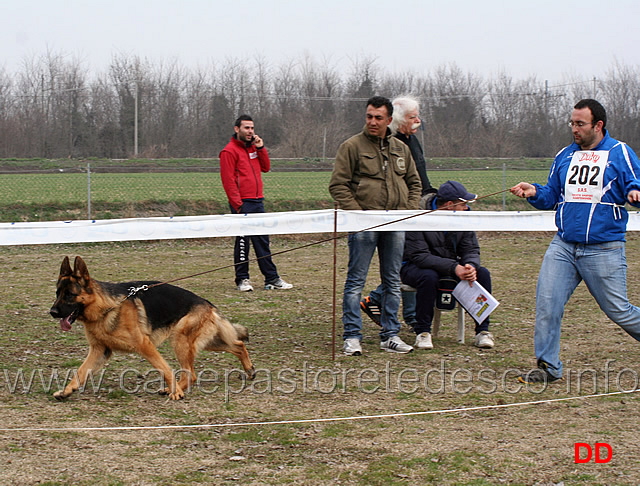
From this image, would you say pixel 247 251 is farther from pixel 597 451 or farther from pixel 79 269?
pixel 597 451

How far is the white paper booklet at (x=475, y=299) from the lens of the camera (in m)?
6.38

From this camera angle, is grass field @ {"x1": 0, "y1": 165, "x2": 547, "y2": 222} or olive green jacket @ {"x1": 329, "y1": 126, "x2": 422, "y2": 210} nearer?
olive green jacket @ {"x1": 329, "y1": 126, "x2": 422, "y2": 210}

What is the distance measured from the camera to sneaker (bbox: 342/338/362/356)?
624cm

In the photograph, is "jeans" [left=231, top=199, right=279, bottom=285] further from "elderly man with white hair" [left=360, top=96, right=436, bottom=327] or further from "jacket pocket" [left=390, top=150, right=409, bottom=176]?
"jacket pocket" [left=390, top=150, right=409, bottom=176]

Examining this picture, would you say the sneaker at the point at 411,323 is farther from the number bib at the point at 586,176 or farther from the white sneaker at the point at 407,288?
the number bib at the point at 586,176

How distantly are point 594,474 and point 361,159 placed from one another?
3.33m

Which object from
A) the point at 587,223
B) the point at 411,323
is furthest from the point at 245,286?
the point at 587,223

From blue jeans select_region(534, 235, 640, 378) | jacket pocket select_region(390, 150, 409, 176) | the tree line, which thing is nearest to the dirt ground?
blue jeans select_region(534, 235, 640, 378)

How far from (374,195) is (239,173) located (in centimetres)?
369

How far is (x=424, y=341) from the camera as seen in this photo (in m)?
6.46

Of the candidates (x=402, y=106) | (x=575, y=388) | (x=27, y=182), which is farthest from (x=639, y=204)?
(x=27, y=182)

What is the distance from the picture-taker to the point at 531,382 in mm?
5340

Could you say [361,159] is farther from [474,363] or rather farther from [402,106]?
[474,363]

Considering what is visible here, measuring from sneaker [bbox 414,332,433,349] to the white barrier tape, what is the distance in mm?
986
